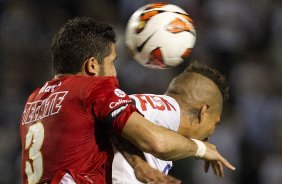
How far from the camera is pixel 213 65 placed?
6367 millimetres

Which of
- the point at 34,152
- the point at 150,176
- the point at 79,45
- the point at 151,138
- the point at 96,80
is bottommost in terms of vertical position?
the point at 150,176

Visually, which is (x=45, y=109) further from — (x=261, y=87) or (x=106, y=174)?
(x=261, y=87)

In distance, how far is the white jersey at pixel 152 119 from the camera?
136 inches

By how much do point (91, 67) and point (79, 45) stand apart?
0.14m

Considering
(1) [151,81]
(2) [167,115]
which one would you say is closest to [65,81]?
(2) [167,115]

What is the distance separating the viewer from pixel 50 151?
10.9 ft

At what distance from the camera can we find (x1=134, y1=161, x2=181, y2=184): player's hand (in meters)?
3.20

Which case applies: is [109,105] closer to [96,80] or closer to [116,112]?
[116,112]

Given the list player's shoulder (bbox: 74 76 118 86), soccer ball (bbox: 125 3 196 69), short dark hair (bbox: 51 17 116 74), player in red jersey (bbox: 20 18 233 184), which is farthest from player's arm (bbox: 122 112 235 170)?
soccer ball (bbox: 125 3 196 69)

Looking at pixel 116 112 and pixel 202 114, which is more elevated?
pixel 116 112

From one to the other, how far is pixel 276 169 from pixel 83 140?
3.07m

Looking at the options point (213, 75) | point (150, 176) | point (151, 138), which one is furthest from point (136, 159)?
point (213, 75)

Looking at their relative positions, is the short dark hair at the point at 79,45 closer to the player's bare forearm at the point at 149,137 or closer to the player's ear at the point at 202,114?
the player's bare forearm at the point at 149,137

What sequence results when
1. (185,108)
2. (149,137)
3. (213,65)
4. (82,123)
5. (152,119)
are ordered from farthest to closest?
(213,65), (185,108), (152,119), (82,123), (149,137)
